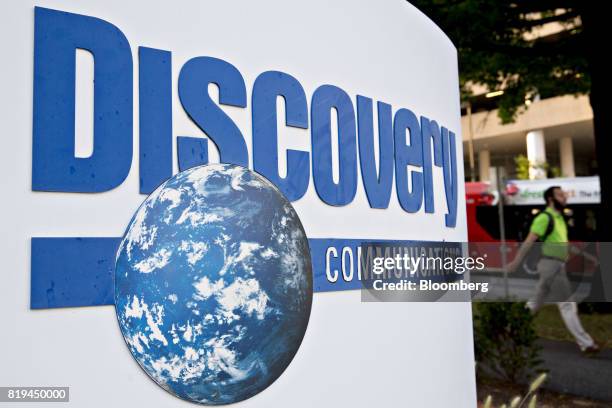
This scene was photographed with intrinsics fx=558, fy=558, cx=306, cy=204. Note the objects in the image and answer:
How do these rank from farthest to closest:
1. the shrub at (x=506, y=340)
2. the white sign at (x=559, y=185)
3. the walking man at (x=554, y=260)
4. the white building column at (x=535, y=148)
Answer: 1. the white building column at (x=535, y=148)
2. the white sign at (x=559, y=185)
3. the walking man at (x=554, y=260)
4. the shrub at (x=506, y=340)

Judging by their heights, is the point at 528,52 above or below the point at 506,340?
above

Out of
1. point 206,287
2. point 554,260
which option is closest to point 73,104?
point 206,287

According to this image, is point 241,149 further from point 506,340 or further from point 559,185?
point 559,185

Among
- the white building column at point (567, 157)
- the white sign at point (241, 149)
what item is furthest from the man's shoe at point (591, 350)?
the white building column at point (567, 157)

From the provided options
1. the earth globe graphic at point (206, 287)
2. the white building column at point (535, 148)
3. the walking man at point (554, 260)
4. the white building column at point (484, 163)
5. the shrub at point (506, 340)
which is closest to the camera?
the earth globe graphic at point (206, 287)

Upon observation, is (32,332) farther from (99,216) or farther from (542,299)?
(542,299)

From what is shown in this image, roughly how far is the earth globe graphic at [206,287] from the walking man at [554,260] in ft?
18.0

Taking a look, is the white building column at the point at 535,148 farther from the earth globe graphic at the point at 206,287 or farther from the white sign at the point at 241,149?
the earth globe graphic at the point at 206,287

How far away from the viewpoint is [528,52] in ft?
36.4

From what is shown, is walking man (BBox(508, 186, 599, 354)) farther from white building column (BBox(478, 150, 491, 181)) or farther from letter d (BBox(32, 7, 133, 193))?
white building column (BBox(478, 150, 491, 181))

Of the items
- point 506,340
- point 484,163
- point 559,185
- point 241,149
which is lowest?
point 506,340

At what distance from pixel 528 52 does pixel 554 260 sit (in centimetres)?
546

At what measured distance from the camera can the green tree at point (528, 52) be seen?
9547mm

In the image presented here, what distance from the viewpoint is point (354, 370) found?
10.6ft
